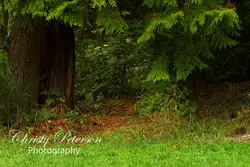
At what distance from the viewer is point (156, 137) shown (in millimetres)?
8508

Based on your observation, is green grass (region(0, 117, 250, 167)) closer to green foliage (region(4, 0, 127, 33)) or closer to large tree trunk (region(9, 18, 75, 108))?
green foliage (region(4, 0, 127, 33))

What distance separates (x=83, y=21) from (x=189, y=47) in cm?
207

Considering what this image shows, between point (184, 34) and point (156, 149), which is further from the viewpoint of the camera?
point (184, 34)

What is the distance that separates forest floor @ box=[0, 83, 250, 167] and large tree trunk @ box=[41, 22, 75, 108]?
0.77 metres

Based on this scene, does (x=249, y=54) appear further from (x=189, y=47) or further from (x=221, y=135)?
(x=221, y=135)

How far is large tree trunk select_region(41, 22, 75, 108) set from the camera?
11195 mm

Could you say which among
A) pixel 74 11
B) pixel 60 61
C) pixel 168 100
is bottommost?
pixel 168 100

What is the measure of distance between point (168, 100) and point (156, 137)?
1.63 m

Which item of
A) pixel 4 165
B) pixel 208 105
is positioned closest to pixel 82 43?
pixel 208 105

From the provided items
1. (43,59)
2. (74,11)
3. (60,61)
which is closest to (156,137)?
(74,11)

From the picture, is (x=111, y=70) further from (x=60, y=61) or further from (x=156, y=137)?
(x=156, y=137)

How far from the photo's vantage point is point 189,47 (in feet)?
29.6

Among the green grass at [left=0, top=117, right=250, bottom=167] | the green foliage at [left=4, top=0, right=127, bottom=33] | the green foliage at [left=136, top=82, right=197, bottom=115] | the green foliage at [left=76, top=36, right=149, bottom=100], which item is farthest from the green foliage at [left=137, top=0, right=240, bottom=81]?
the green foliage at [left=76, top=36, right=149, bottom=100]

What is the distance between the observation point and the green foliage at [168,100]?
984 centimetres
